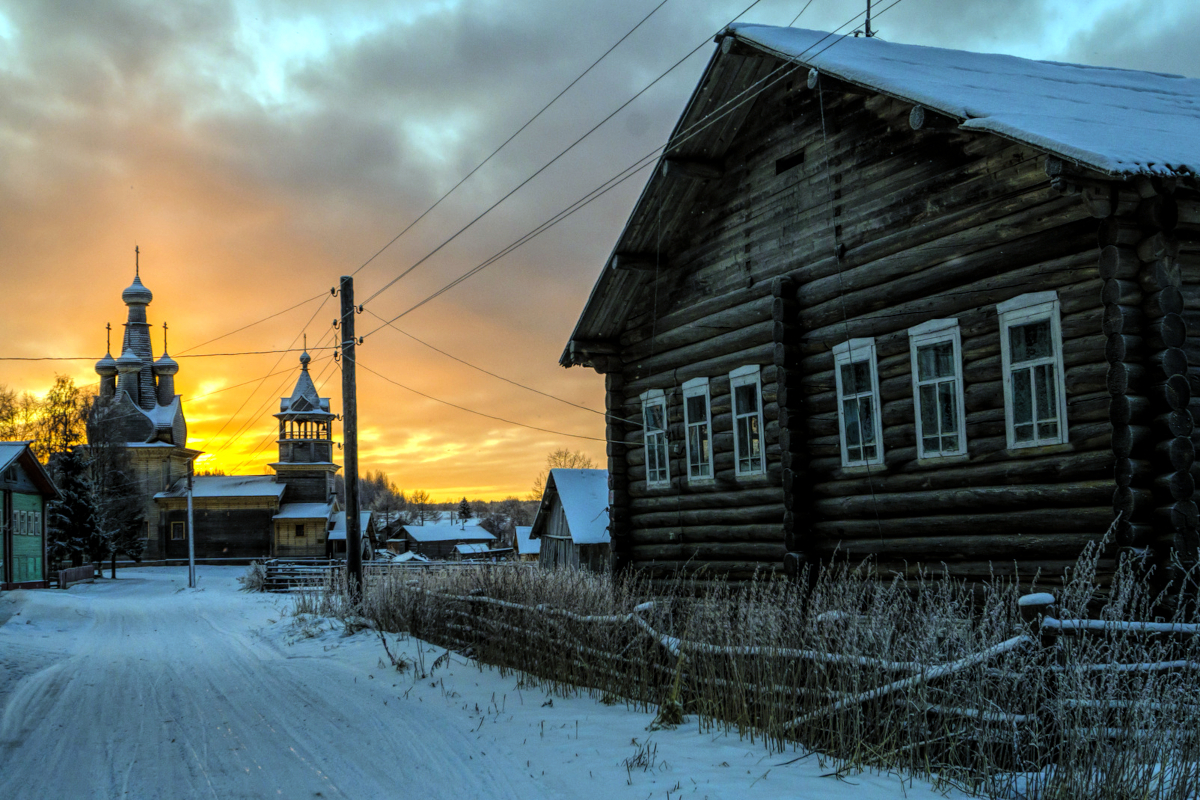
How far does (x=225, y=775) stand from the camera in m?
6.90

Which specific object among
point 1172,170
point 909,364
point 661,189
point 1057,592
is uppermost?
point 661,189

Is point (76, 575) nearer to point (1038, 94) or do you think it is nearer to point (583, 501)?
point (583, 501)

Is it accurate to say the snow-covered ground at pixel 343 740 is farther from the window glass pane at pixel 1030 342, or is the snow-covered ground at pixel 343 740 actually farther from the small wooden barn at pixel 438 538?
the small wooden barn at pixel 438 538

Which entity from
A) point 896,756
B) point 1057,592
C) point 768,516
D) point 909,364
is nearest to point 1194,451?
point 1057,592

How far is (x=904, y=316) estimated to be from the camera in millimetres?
11125

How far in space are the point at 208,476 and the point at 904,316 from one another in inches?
2298

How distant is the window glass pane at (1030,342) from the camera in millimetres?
9406

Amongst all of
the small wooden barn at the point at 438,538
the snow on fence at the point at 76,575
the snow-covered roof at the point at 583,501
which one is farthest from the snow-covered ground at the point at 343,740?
the small wooden barn at the point at 438,538

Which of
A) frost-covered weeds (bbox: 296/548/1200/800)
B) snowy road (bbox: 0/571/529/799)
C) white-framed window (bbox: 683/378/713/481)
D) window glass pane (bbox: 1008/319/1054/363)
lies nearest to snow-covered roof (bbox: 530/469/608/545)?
white-framed window (bbox: 683/378/713/481)

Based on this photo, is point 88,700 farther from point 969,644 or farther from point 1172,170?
point 1172,170

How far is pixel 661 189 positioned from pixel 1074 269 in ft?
23.5

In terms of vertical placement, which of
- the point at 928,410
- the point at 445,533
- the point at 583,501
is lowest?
the point at 445,533

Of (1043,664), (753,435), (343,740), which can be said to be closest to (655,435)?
(753,435)

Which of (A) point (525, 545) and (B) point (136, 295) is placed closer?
(A) point (525, 545)
